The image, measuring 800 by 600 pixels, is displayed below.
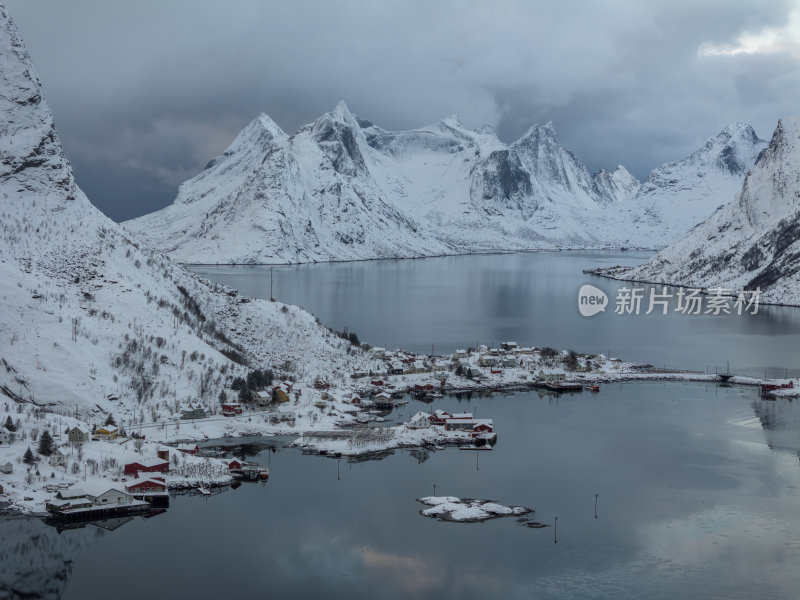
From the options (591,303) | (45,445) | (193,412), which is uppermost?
(591,303)

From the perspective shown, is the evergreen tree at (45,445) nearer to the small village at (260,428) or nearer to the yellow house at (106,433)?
the small village at (260,428)

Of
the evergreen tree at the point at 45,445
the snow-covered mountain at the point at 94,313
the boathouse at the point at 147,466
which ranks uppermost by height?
the snow-covered mountain at the point at 94,313

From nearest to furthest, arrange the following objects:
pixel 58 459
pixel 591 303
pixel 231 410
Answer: pixel 58 459 < pixel 231 410 < pixel 591 303

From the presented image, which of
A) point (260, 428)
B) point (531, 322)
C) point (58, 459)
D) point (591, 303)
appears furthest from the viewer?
point (591, 303)

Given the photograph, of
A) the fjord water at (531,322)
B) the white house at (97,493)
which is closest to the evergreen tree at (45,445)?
the white house at (97,493)

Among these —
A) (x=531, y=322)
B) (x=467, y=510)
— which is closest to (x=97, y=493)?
(x=467, y=510)

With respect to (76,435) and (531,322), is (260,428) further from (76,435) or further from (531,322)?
(531,322)

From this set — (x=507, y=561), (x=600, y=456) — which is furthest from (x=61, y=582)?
(x=600, y=456)
